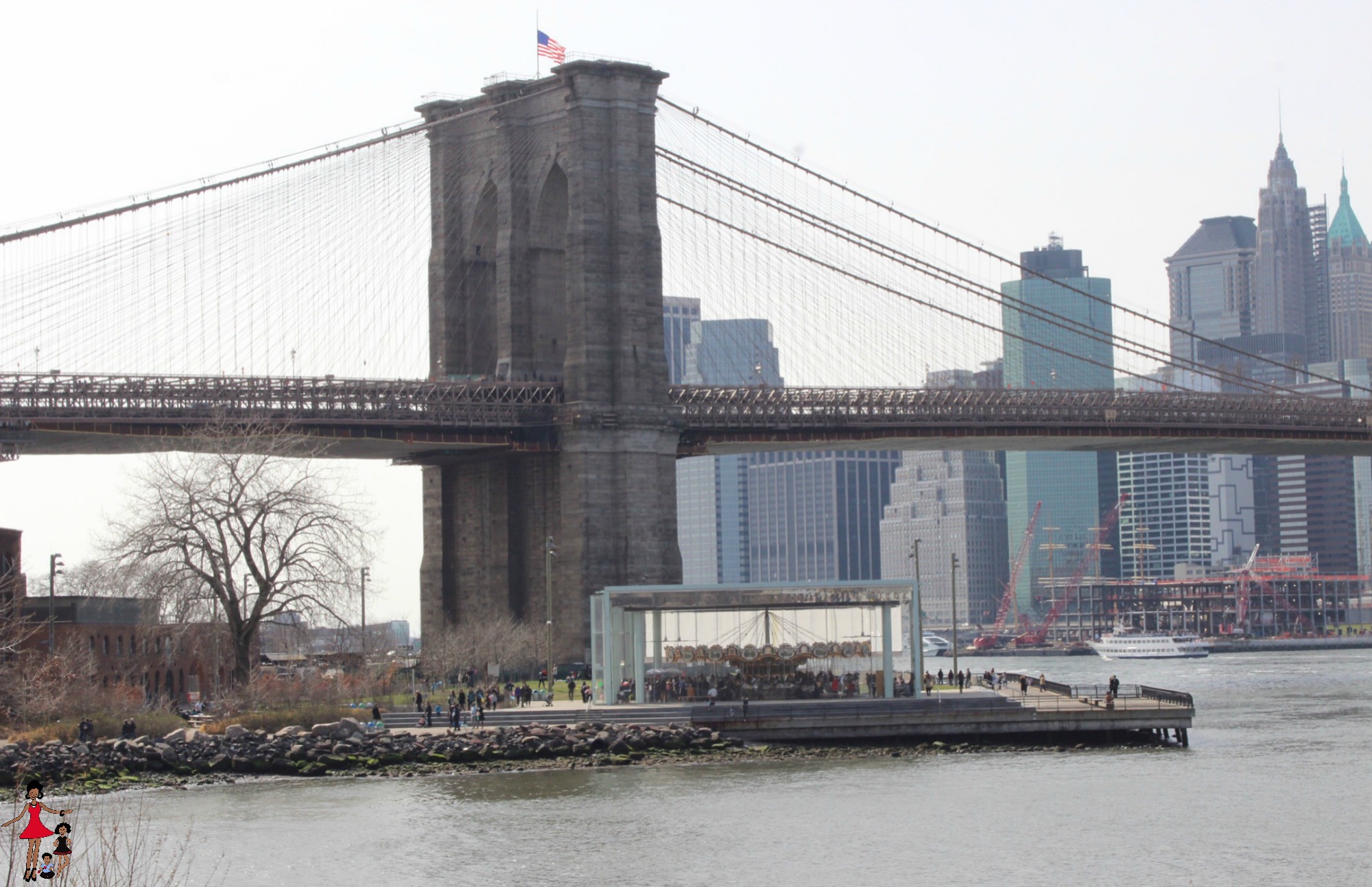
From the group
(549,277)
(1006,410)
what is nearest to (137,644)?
(549,277)

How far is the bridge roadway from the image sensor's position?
78.7m

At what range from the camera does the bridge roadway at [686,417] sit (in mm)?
78688

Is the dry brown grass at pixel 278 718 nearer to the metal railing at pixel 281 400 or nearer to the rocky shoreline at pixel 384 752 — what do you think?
the rocky shoreline at pixel 384 752

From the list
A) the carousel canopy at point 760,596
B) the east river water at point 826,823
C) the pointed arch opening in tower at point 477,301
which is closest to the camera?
the east river water at point 826,823

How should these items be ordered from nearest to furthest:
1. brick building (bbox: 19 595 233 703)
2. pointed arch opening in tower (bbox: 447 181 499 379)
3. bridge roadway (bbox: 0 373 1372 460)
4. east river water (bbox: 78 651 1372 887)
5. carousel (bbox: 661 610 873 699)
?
east river water (bbox: 78 651 1372 887) < carousel (bbox: 661 610 873 699) < brick building (bbox: 19 595 233 703) < bridge roadway (bbox: 0 373 1372 460) < pointed arch opening in tower (bbox: 447 181 499 379)

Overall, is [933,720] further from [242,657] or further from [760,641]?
[242,657]

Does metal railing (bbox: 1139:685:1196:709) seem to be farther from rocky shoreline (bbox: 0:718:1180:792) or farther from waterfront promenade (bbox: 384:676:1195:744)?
Answer: rocky shoreline (bbox: 0:718:1180:792)

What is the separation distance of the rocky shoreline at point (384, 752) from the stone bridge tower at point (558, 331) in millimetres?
25329

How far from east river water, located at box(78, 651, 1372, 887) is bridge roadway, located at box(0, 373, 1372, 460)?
2605 centimetres

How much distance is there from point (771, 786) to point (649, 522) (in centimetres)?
3651

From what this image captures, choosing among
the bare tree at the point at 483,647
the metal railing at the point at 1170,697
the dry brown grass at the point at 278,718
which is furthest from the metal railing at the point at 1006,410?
the dry brown grass at the point at 278,718

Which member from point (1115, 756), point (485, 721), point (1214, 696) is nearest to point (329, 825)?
point (485, 721)

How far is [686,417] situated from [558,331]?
6.67 meters

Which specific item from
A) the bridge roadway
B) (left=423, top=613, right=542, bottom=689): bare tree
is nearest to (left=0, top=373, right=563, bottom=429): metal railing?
the bridge roadway
